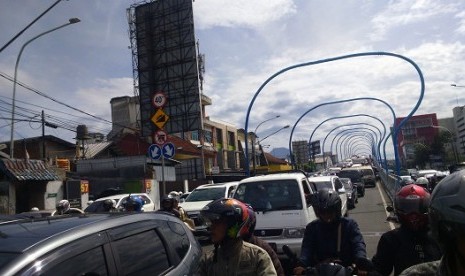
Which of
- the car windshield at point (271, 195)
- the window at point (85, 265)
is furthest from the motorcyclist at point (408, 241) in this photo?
the car windshield at point (271, 195)

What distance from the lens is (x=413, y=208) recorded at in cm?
363

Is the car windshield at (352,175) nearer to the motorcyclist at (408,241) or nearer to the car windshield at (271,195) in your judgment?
the car windshield at (271,195)

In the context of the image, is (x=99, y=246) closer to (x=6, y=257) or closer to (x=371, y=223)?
(x=6, y=257)

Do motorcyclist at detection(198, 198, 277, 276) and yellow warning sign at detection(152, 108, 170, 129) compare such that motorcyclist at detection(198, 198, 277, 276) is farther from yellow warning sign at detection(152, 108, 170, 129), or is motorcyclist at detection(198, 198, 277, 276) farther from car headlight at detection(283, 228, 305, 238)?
yellow warning sign at detection(152, 108, 170, 129)

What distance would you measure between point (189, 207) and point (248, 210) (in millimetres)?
11703

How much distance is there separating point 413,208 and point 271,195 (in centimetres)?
606

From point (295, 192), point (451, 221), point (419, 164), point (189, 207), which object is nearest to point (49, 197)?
point (189, 207)

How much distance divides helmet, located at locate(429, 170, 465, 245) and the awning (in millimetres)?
18933

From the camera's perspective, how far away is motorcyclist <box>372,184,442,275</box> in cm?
355

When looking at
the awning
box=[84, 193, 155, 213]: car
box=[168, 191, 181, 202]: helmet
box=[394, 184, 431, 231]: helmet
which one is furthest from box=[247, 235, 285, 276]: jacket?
the awning

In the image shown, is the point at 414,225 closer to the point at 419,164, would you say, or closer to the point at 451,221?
the point at 451,221

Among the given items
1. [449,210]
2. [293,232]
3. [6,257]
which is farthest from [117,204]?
[449,210]

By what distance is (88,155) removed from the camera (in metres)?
42.1

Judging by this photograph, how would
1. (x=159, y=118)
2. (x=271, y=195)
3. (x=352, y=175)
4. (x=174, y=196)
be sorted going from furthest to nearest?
(x=352, y=175) < (x=159, y=118) < (x=174, y=196) < (x=271, y=195)
